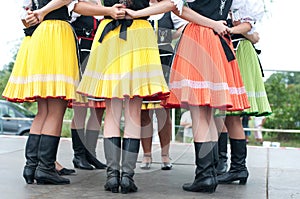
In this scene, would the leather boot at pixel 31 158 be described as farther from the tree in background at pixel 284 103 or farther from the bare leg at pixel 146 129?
the tree in background at pixel 284 103

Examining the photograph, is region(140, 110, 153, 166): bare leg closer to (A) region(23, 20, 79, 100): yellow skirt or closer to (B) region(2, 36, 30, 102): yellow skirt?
(A) region(23, 20, 79, 100): yellow skirt

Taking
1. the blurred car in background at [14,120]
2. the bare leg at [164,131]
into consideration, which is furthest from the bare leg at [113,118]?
the blurred car in background at [14,120]

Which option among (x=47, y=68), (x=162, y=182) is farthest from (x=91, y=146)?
(x=47, y=68)

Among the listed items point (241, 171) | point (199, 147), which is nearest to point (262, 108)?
point (241, 171)

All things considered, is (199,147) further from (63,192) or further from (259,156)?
(259,156)

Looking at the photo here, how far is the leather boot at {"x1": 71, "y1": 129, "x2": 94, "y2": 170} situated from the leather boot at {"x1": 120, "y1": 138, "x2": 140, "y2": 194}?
40.2 inches

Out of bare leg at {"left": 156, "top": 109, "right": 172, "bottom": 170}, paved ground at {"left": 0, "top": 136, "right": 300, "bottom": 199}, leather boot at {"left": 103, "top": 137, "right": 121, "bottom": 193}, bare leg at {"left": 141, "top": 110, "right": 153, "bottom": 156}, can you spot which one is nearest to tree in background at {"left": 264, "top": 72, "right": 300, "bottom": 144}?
paved ground at {"left": 0, "top": 136, "right": 300, "bottom": 199}

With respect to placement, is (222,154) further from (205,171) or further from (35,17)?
(35,17)

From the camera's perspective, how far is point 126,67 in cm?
300

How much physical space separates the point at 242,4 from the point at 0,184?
190 cm

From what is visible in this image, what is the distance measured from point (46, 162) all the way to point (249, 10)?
1.61m

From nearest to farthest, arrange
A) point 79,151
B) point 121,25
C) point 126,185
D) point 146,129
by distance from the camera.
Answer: point 126,185
point 121,25
point 79,151
point 146,129

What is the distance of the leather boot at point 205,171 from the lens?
121 inches

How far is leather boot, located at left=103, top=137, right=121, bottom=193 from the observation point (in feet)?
9.77
